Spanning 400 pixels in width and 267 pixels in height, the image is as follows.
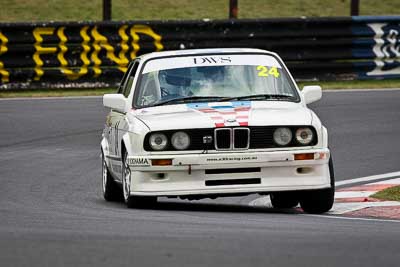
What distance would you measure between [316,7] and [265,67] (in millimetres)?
23842

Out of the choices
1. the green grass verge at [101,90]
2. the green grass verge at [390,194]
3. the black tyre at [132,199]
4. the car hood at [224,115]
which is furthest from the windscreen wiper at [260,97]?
the green grass verge at [101,90]

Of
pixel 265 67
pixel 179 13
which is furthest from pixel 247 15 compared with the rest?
pixel 265 67

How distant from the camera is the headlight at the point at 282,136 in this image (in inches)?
418

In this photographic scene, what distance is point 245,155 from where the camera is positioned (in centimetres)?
1049

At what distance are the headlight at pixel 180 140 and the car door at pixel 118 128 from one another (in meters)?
0.78

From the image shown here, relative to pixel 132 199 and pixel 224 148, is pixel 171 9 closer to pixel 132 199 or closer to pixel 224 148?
pixel 132 199

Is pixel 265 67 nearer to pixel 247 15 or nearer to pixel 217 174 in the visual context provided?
pixel 217 174

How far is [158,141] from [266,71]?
1.56 meters

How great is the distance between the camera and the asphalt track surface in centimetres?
748

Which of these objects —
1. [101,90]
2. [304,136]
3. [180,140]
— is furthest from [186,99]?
[101,90]

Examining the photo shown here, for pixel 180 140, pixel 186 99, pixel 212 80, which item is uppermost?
pixel 212 80

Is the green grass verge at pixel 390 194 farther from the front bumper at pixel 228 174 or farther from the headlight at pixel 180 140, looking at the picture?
the headlight at pixel 180 140

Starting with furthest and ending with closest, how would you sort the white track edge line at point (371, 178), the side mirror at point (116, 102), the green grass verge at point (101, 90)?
the green grass verge at point (101, 90), the white track edge line at point (371, 178), the side mirror at point (116, 102)

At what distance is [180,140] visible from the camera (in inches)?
418
